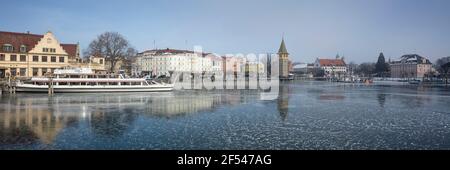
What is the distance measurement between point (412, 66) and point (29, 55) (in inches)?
5932

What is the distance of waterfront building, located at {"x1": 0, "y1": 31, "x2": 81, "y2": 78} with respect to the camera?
52.2 metres

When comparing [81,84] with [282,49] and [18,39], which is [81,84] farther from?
[282,49]

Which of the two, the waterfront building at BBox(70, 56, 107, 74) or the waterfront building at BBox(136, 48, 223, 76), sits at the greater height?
the waterfront building at BBox(136, 48, 223, 76)

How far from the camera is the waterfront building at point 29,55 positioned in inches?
2053

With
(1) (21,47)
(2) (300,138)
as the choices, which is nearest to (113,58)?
(1) (21,47)

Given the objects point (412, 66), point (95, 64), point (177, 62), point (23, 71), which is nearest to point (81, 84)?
point (23, 71)

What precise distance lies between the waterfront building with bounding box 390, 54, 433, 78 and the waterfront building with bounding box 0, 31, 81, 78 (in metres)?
137

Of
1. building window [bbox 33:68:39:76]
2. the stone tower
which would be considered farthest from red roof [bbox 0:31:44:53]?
the stone tower

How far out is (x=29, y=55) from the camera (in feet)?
176

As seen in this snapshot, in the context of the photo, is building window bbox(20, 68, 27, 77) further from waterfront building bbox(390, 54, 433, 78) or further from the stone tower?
waterfront building bbox(390, 54, 433, 78)

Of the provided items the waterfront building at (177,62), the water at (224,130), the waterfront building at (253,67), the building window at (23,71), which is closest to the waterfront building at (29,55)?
the building window at (23,71)
